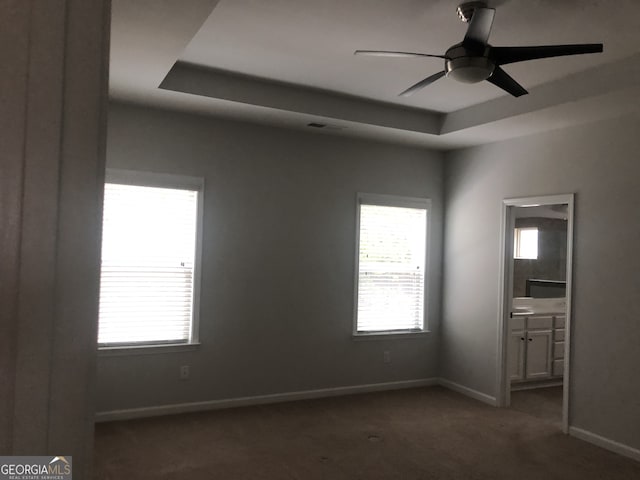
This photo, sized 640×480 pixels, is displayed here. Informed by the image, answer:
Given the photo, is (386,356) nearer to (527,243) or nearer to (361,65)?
(361,65)

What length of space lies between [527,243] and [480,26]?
557 cm

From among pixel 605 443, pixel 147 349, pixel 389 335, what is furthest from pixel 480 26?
pixel 389 335

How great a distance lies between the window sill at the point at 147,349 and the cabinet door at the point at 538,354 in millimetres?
3577

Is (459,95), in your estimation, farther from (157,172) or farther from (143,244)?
(143,244)

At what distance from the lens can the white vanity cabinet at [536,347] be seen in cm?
554

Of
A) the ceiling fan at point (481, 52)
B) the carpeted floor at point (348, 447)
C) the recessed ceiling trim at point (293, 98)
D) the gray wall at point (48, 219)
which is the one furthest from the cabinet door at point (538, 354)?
the gray wall at point (48, 219)

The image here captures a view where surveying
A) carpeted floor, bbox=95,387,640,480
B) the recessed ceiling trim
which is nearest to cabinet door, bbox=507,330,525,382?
carpeted floor, bbox=95,387,640,480

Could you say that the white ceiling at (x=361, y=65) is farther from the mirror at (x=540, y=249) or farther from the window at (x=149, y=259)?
the mirror at (x=540, y=249)

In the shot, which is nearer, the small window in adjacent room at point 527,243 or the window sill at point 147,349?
the window sill at point 147,349

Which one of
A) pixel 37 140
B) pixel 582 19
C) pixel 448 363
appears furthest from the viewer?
pixel 448 363

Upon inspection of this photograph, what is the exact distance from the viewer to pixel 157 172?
4.44 meters

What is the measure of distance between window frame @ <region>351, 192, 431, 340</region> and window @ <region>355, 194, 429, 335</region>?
0.03 ft

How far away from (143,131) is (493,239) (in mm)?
3545

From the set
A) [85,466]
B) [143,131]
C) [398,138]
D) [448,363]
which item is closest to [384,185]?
[398,138]
